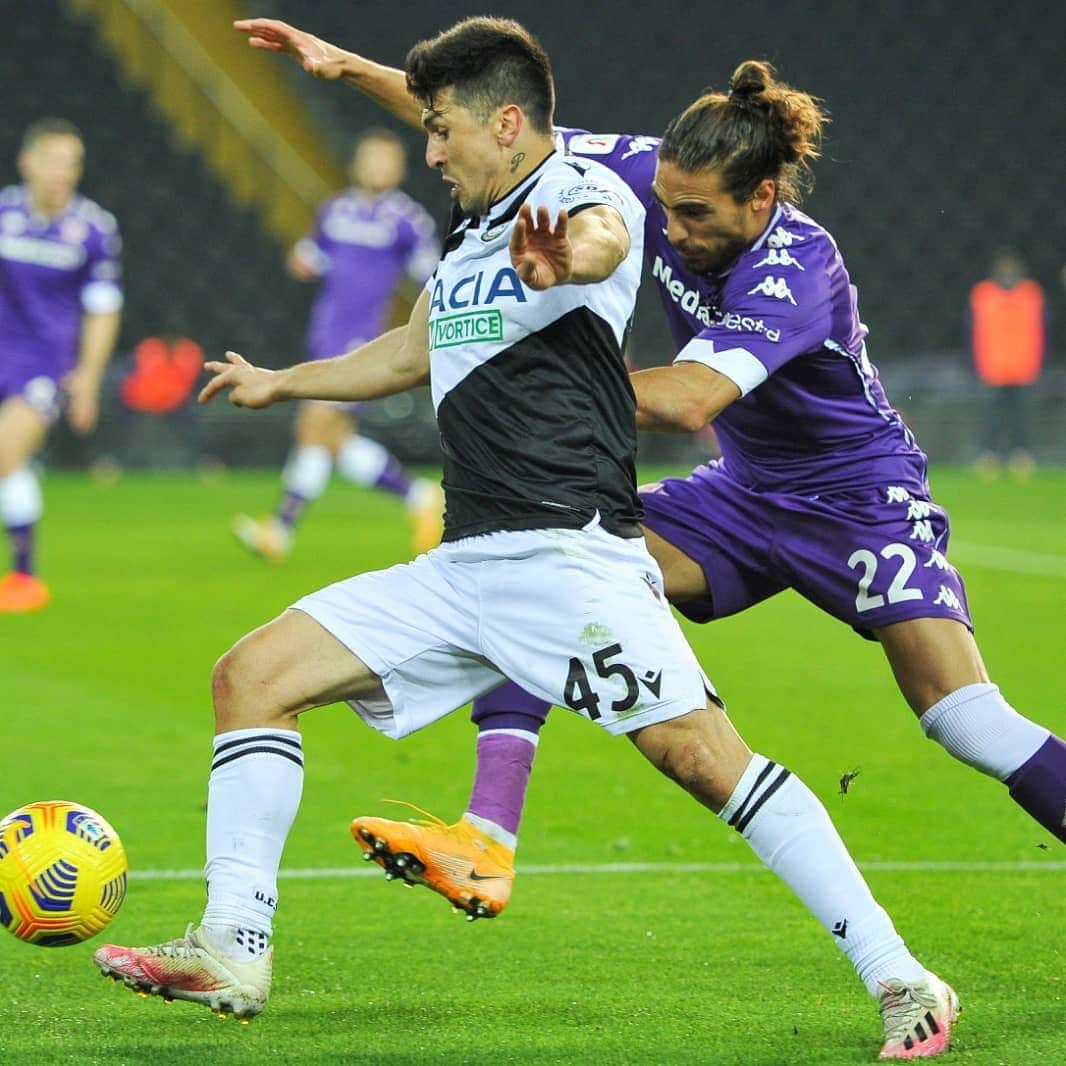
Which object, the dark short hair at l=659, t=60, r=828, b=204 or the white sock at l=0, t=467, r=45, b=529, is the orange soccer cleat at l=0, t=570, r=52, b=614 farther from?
the dark short hair at l=659, t=60, r=828, b=204

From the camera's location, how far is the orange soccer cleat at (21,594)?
1062cm

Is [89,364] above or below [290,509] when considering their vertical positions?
above

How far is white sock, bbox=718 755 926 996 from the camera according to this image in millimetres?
3697

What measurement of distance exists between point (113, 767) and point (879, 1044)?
3.56 meters

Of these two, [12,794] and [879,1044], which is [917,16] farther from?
[879,1044]

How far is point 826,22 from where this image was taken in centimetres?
2617

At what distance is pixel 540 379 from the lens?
3.78m

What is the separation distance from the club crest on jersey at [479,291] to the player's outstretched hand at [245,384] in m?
0.48

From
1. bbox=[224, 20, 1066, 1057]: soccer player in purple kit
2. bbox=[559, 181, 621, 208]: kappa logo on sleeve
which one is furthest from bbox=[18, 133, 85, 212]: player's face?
bbox=[559, 181, 621, 208]: kappa logo on sleeve

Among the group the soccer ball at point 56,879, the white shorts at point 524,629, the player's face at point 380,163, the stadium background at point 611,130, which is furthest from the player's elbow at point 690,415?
the stadium background at point 611,130

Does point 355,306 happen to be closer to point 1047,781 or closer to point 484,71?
point 1047,781

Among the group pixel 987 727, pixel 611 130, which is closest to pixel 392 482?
pixel 987 727

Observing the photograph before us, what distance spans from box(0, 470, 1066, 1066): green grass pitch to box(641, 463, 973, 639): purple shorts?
810mm

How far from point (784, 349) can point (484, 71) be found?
0.86m
